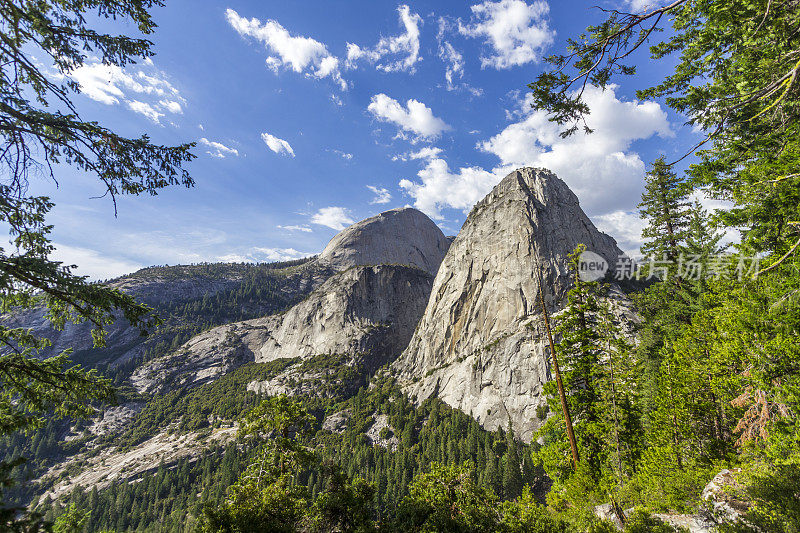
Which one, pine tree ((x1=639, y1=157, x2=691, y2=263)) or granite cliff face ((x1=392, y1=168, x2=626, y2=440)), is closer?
pine tree ((x1=639, y1=157, x2=691, y2=263))

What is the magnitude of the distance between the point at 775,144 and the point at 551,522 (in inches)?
557

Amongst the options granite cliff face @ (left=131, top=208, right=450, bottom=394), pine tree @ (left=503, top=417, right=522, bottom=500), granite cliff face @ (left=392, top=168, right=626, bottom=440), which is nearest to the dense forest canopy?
pine tree @ (left=503, top=417, right=522, bottom=500)

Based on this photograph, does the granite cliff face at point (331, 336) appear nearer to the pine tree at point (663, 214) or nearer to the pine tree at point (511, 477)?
the pine tree at point (511, 477)

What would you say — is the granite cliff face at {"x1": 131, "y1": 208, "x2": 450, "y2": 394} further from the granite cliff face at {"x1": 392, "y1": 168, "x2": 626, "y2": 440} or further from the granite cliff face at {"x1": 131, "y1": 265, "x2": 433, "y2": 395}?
the granite cliff face at {"x1": 392, "y1": 168, "x2": 626, "y2": 440}

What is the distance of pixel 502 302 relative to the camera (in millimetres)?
96125

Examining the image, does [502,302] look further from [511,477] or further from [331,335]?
[331,335]

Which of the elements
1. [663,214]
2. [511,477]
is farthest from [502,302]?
[663,214]

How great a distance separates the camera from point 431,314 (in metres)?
114

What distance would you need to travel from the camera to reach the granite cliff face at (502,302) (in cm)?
8112

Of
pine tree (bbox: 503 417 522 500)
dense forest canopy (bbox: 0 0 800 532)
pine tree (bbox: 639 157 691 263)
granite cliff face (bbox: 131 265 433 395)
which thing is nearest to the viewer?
dense forest canopy (bbox: 0 0 800 532)

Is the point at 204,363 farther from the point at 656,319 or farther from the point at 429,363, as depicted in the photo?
the point at 656,319

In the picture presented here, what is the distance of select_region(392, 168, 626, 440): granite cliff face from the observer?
8112 cm

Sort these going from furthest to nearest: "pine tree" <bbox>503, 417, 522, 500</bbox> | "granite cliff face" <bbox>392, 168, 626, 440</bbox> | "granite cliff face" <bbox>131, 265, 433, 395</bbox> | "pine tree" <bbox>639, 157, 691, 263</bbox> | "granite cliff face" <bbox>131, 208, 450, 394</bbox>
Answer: "granite cliff face" <bbox>131, 265, 433, 395</bbox> < "granite cliff face" <bbox>131, 208, 450, 394</bbox> < "granite cliff face" <bbox>392, 168, 626, 440</bbox> < "pine tree" <bbox>503, 417, 522, 500</bbox> < "pine tree" <bbox>639, 157, 691, 263</bbox>

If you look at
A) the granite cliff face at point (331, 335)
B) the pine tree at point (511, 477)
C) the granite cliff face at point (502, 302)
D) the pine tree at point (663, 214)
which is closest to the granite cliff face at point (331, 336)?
the granite cliff face at point (331, 335)
